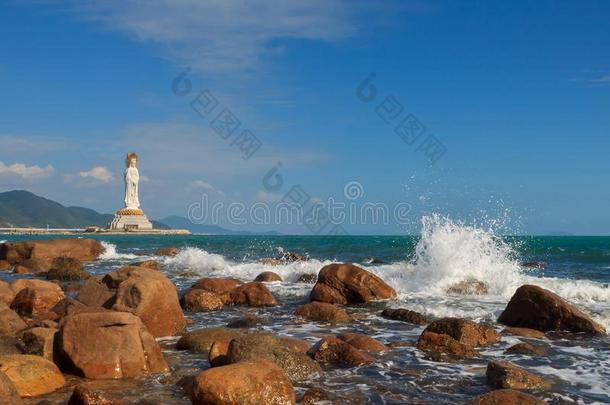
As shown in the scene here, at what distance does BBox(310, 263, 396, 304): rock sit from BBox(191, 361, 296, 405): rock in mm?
8051

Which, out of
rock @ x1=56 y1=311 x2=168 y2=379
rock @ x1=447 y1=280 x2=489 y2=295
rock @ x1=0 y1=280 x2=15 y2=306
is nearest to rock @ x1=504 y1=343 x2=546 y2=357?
rock @ x1=56 y1=311 x2=168 y2=379

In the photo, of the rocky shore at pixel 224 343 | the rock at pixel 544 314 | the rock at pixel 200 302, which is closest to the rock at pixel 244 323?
the rocky shore at pixel 224 343

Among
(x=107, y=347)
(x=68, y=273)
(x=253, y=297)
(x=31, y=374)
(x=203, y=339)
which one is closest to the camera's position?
(x=31, y=374)

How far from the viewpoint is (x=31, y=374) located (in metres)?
6.52

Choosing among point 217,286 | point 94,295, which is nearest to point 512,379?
point 94,295

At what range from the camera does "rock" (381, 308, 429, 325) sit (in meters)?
11.5

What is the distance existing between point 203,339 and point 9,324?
127 inches

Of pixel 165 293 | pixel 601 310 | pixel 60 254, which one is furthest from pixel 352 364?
pixel 60 254

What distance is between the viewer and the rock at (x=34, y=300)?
39.6ft

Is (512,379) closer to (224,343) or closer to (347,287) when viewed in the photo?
(224,343)

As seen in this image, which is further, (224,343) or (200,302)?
(200,302)

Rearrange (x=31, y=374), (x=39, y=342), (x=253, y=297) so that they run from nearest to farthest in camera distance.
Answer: (x=31, y=374) < (x=39, y=342) < (x=253, y=297)

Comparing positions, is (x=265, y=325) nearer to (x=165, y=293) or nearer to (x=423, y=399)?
(x=165, y=293)

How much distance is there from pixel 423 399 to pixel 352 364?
59.8 inches
